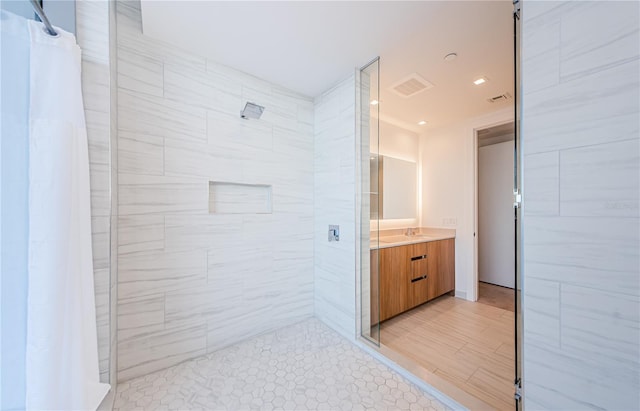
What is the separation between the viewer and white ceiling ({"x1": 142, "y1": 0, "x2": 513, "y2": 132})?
1.35 metres

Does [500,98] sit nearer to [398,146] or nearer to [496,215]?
[398,146]

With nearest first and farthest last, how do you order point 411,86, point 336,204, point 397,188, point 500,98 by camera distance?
point 336,204
point 411,86
point 500,98
point 397,188

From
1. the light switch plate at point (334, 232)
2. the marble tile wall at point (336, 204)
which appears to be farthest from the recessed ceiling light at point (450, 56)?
the light switch plate at point (334, 232)

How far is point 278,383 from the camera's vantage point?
1.49 meters

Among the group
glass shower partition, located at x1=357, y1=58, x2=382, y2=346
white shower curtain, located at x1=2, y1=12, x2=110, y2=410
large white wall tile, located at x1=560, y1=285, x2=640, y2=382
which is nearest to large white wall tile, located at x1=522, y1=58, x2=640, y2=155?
large white wall tile, located at x1=560, y1=285, x2=640, y2=382

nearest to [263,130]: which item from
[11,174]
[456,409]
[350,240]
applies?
[350,240]

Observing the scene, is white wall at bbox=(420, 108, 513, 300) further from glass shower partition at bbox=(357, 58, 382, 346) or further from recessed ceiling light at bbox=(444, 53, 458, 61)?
glass shower partition at bbox=(357, 58, 382, 346)

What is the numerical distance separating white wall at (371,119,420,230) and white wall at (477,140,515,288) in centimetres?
129

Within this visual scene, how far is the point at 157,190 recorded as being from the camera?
1.60 meters

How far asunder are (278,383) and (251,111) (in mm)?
2021

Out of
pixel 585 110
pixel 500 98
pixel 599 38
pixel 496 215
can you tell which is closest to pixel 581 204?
pixel 585 110

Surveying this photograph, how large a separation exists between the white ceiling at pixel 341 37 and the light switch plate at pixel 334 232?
4.57 feet

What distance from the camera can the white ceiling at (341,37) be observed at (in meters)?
1.35

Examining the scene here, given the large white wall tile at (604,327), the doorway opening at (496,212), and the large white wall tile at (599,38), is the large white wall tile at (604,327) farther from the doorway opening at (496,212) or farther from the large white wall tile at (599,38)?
the doorway opening at (496,212)
